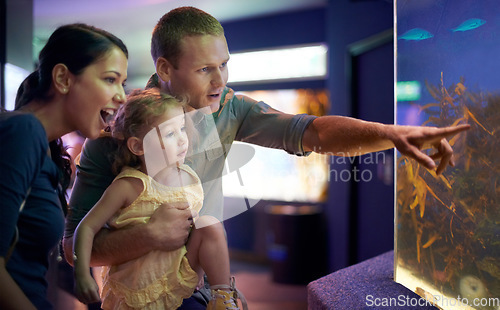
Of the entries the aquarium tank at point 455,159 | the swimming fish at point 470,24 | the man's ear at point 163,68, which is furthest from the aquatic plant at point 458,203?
the man's ear at point 163,68

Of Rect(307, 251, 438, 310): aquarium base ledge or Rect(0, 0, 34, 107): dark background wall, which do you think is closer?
→ Rect(307, 251, 438, 310): aquarium base ledge

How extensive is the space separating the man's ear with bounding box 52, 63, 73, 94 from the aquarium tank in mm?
836

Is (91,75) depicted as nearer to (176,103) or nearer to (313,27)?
(176,103)

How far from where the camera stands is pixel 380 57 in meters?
3.13

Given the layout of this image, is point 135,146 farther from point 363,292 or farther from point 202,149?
point 363,292

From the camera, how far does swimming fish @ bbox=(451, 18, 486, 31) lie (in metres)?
0.93

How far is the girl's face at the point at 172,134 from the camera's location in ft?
2.90

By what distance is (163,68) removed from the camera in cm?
95

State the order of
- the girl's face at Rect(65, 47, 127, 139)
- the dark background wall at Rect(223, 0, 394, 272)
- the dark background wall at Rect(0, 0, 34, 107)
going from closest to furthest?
1. the girl's face at Rect(65, 47, 127, 139)
2. the dark background wall at Rect(0, 0, 34, 107)
3. the dark background wall at Rect(223, 0, 394, 272)

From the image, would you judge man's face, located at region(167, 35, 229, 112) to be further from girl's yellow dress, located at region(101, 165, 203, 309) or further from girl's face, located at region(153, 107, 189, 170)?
girl's yellow dress, located at region(101, 165, 203, 309)

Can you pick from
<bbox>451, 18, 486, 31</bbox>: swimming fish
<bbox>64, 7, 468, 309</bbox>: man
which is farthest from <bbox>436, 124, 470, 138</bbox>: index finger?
<bbox>451, 18, 486, 31</bbox>: swimming fish

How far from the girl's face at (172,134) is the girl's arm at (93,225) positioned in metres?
0.10

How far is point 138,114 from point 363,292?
0.79 meters

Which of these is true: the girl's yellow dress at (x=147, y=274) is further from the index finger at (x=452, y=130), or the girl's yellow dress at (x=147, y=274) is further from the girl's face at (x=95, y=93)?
the index finger at (x=452, y=130)
